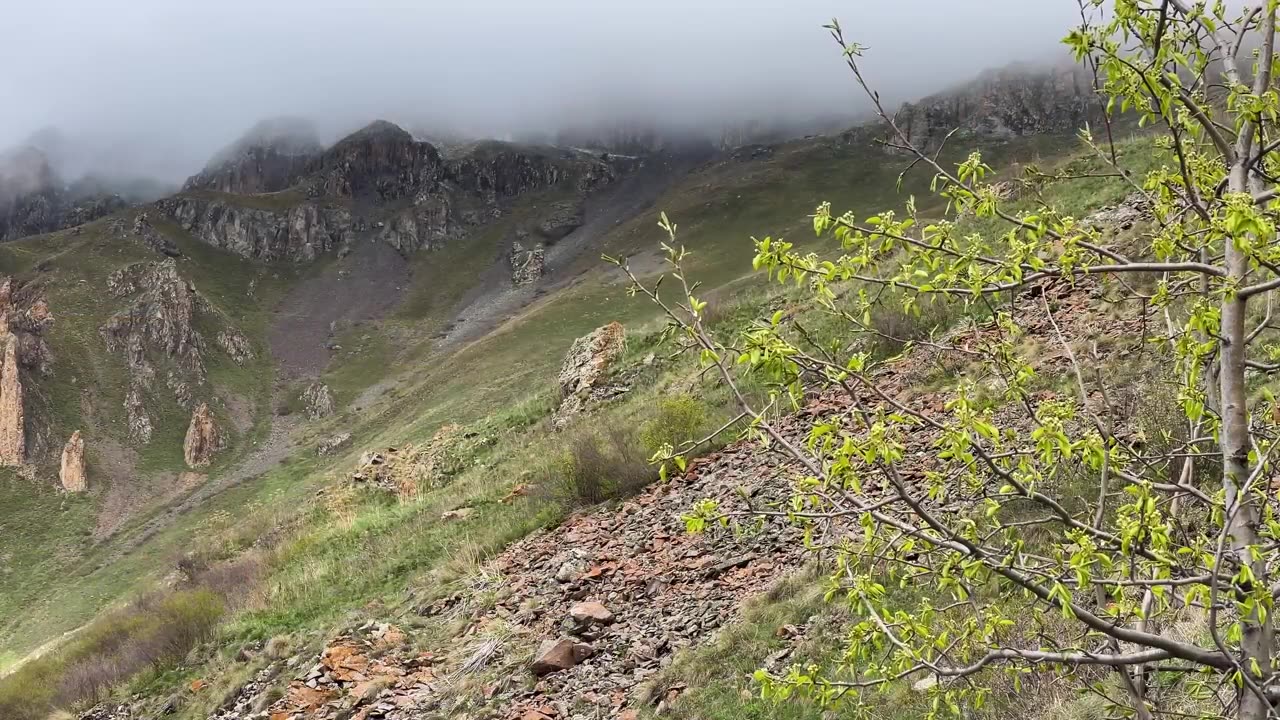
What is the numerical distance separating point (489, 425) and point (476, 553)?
12.4 metres

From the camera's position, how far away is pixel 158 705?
10695 mm

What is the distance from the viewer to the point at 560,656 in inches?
294

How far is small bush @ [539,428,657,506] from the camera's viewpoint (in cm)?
1159

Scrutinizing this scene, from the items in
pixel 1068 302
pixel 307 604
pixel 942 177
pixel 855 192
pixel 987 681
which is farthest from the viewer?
pixel 855 192

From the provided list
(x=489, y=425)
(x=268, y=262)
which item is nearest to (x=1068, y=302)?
(x=489, y=425)

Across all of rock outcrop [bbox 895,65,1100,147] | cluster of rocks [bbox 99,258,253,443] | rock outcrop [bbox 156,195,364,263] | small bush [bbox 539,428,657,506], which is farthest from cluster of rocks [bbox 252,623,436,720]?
rock outcrop [bbox 156,195,364,263]

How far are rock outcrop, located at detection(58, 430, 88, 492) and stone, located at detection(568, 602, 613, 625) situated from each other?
83.4 m

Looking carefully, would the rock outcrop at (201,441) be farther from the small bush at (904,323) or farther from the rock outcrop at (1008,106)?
the rock outcrop at (1008,106)

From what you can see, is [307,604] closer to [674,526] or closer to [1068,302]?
[674,526]

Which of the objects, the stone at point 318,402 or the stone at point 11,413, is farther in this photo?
the stone at point 318,402

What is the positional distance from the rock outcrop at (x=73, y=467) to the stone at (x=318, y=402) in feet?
72.4

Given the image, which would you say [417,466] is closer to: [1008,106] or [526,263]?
[526,263]

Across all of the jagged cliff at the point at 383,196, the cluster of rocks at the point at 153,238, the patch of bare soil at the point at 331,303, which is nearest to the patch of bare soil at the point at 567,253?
the jagged cliff at the point at 383,196

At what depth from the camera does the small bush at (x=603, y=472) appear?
11594 mm
